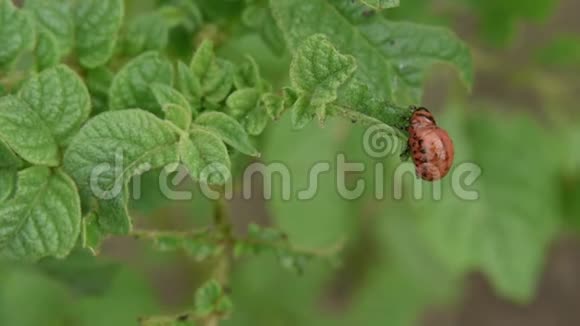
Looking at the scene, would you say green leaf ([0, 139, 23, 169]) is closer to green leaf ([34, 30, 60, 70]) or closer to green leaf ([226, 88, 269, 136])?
green leaf ([34, 30, 60, 70])

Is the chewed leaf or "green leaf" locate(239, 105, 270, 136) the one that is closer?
the chewed leaf

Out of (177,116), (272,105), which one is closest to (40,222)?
(177,116)

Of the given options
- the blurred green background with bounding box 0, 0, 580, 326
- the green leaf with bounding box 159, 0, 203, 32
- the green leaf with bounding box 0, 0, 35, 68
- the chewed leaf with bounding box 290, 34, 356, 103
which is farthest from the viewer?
the blurred green background with bounding box 0, 0, 580, 326

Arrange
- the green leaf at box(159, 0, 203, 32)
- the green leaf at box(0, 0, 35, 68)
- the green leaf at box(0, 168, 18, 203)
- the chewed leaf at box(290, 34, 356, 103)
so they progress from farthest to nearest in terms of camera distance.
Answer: the green leaf at box(159, 0, 203, 32)
the green leaf at box(0, 0, 35, 68)
the green leaf at box(0, 168, 18, 203)
the chewed leaf at box(290, 34, 356, 103)

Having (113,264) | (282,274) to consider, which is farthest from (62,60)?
(282,274)

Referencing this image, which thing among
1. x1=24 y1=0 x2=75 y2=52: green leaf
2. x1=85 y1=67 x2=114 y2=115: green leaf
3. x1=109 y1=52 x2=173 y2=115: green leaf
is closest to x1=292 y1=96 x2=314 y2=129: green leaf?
x1=109 y1=52 x2=173 y2=115: green leaf

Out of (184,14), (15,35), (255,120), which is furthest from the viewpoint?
(184,14)

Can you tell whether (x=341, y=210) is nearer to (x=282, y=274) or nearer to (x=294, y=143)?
(x=294, y=143)

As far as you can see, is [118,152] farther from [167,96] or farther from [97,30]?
[97,30]
